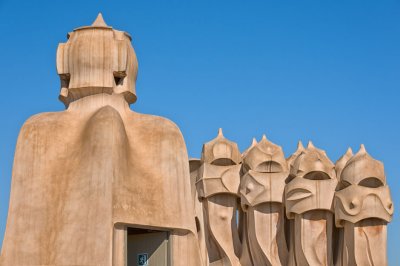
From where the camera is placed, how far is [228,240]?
792 inches

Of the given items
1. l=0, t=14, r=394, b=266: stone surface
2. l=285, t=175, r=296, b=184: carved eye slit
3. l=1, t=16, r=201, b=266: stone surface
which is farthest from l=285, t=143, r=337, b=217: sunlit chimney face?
l=1, t=16, r=201, b=266: stone surface

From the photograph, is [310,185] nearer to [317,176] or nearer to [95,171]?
[317,176]

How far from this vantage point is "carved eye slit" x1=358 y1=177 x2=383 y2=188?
17656mm

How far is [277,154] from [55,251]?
9617mm

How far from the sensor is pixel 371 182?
17.8 metres

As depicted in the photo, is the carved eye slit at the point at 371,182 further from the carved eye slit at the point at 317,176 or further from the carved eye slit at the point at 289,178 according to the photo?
the carved eye slit at the point at 289,178

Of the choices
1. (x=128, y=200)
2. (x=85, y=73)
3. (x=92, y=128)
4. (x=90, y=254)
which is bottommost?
(x=90, y=254)

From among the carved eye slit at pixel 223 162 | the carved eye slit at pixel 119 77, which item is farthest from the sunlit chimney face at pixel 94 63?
the carved eye slit at pixel 223 162

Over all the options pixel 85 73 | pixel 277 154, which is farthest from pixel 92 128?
pixel 277 154

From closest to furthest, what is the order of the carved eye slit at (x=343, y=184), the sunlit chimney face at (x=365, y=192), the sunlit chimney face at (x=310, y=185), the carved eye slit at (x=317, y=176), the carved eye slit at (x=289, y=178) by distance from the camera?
the sunlit chimney face at (x=365, y=192)
the carved eye slit at (x=343, y=184)
the sunlit chimney face at (x=310, y=185)
the carved eye slit at (x=317, y=176)
the carved eye slit at (x=289, y=178)

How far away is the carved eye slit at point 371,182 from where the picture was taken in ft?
57.9

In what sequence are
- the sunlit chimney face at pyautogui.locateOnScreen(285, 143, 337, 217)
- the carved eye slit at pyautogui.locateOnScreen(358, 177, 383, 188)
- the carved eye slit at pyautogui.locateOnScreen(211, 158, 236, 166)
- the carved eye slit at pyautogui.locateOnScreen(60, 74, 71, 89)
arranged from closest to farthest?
the carved eye slit at pyautogui.locateOnScreen(60, 74, 71, 89) → the carved eye slit at pyautogui.locateOnScreen(358, 177, 383, 188) → the sunlit chimney face at pyautogui.locateOnScreen(285, 143, 337, 217) → the carved eye slit at pyautogui.locateOnScreen(211, 158, 236, 166)

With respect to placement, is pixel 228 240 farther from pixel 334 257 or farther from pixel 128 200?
pixel 128 200

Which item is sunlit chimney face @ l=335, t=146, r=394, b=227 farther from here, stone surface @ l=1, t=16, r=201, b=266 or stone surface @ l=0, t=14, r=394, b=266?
stone surface @ l=1, t=16, r=201, b=266
